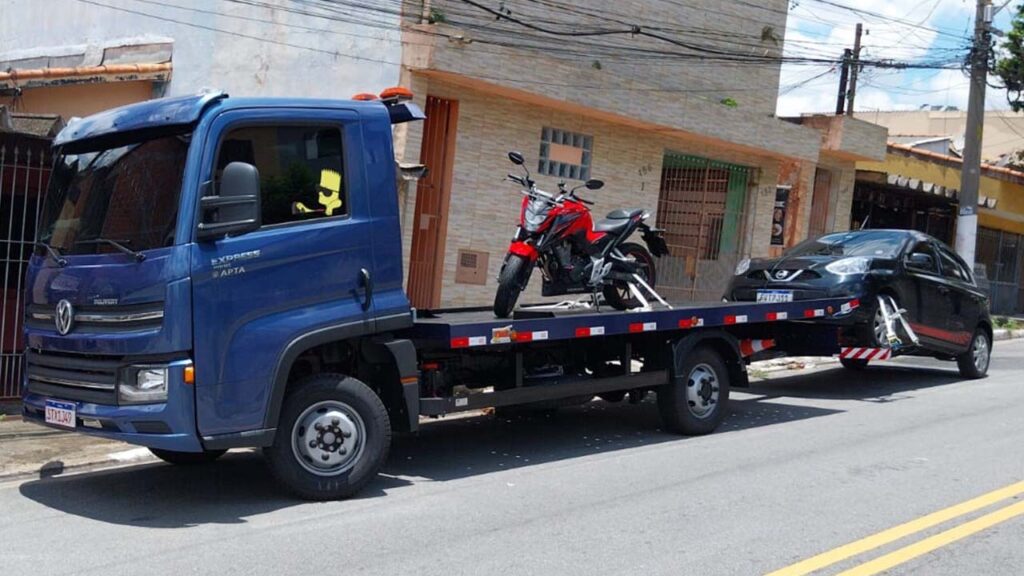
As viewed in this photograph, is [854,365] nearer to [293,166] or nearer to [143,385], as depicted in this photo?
[293,166]

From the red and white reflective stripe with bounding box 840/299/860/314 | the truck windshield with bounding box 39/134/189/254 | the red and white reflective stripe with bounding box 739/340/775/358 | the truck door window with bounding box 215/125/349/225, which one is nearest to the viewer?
the truck windshield with bounding box 39/134/189/254

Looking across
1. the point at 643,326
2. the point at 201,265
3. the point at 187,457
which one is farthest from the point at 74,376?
the point at 643,326

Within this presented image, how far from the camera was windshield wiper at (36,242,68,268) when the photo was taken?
6.55 meters

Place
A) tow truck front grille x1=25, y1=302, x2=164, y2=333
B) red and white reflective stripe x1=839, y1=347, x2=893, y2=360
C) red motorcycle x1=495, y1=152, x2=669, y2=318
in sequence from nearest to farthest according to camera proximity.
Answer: tow truck front grille x1=25, y1=302, x2=164, y2=333 → red motorcycle x1=495, y1=152, x2=669, y2=318 → red and white reflective stripe x1=839, y1=347, x2=893, y2=360

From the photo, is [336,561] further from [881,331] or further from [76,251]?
[881,331]

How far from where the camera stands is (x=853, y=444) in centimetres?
891

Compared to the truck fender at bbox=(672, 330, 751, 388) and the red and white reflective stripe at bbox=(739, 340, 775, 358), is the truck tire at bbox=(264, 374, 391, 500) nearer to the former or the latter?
the truck fender at bbox=(672, 330, 751, 388)

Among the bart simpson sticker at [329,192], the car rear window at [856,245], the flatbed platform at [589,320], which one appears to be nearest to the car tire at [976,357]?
the car rear window at [856,245]

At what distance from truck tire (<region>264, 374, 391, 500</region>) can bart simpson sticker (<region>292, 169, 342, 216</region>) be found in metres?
1.11

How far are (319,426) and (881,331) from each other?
22.9 feet

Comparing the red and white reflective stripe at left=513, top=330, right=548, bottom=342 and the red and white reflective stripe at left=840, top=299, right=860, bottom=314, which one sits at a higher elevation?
the red and white reflective stripe at left=840, top=299, right=860, bottom=314

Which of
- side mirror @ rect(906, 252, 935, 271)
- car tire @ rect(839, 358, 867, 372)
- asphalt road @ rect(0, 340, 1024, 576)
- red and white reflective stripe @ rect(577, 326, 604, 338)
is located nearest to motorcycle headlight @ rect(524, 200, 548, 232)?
red and white reflective stripe @ rect(577, 326, 604, 338)

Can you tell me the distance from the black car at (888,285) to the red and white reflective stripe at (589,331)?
3.29 metres

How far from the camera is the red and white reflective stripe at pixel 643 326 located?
8.58 meters
